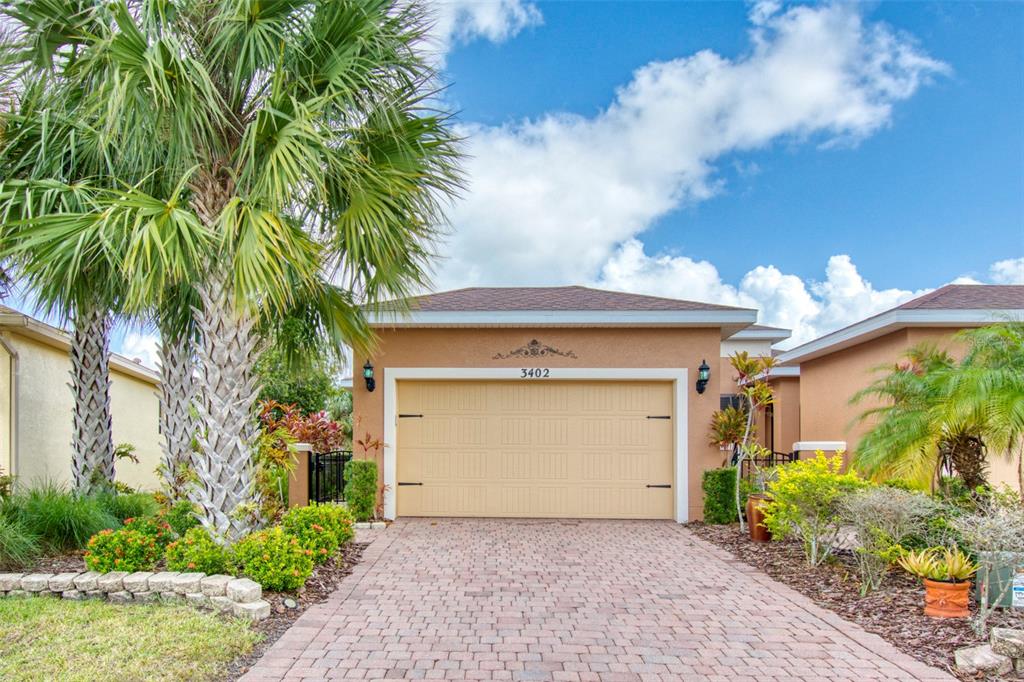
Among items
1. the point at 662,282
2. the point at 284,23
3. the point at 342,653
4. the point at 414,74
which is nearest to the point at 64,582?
the point at 342,653

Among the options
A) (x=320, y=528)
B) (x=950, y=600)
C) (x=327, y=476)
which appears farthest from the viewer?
(x=327, y=476)

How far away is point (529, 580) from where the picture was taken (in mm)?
6238

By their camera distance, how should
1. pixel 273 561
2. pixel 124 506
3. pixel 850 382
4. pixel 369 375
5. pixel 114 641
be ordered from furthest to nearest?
pixel 850 382, pixel 369 375, pixel 124 506, pixel 273 561, pixel 114 641

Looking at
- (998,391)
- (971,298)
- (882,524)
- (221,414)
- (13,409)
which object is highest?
(971,298)

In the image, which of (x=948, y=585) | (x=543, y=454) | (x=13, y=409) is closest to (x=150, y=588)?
(x=543, y=454)

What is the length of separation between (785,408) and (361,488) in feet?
37.6

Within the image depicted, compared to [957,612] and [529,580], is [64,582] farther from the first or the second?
[957,612]

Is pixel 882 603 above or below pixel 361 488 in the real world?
below

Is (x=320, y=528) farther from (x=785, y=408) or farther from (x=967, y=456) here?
(x=785, y=408)

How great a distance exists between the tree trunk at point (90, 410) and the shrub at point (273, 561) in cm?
349

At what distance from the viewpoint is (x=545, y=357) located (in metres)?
9.92

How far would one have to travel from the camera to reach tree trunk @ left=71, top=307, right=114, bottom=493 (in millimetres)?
7742

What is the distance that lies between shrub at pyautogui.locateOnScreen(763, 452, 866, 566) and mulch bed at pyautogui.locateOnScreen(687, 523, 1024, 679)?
0.27 m

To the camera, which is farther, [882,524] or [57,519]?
[57,519]
